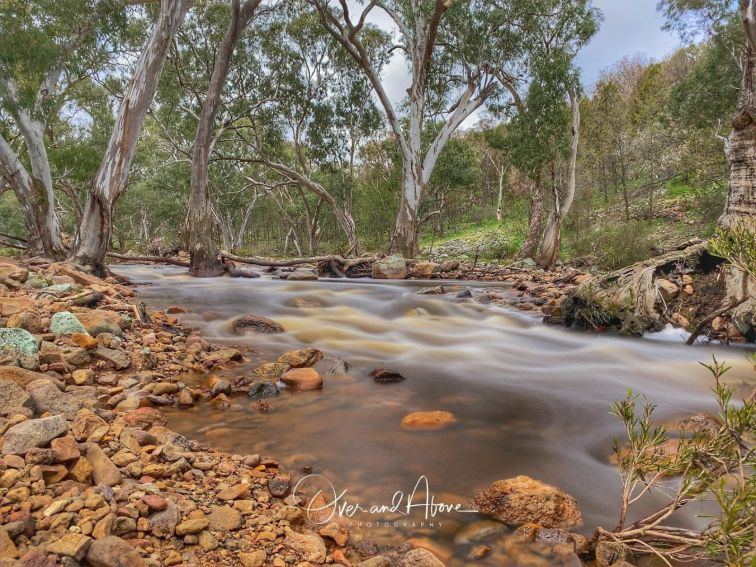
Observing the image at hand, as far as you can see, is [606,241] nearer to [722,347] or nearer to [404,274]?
[404,274]

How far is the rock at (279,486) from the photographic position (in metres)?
2.20

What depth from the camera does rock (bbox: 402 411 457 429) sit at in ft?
10.2

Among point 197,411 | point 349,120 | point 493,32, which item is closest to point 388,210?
point 349,120

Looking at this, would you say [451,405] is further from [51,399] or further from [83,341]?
[83,341]

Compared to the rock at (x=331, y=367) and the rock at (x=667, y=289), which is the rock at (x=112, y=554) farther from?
the rock at (x=667, y=289)

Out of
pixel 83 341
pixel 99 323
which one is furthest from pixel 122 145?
pixel 83 341

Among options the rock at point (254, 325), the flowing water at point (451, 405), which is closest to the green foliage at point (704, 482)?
the flowing water at point (451, 405)

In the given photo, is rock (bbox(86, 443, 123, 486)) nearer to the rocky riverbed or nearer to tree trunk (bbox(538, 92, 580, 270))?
the rocky riverbed

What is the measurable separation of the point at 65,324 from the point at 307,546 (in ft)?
10.3

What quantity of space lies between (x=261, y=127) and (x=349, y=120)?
4.34 m

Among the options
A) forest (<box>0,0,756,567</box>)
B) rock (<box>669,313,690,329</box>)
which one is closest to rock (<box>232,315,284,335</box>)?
forest (<box>0,0,756,567</box>)

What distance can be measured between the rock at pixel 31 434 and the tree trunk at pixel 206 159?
992cm

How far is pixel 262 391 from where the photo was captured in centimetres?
351

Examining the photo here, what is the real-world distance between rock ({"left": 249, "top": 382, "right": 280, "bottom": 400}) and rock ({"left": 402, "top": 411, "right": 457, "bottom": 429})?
1.09 metres
